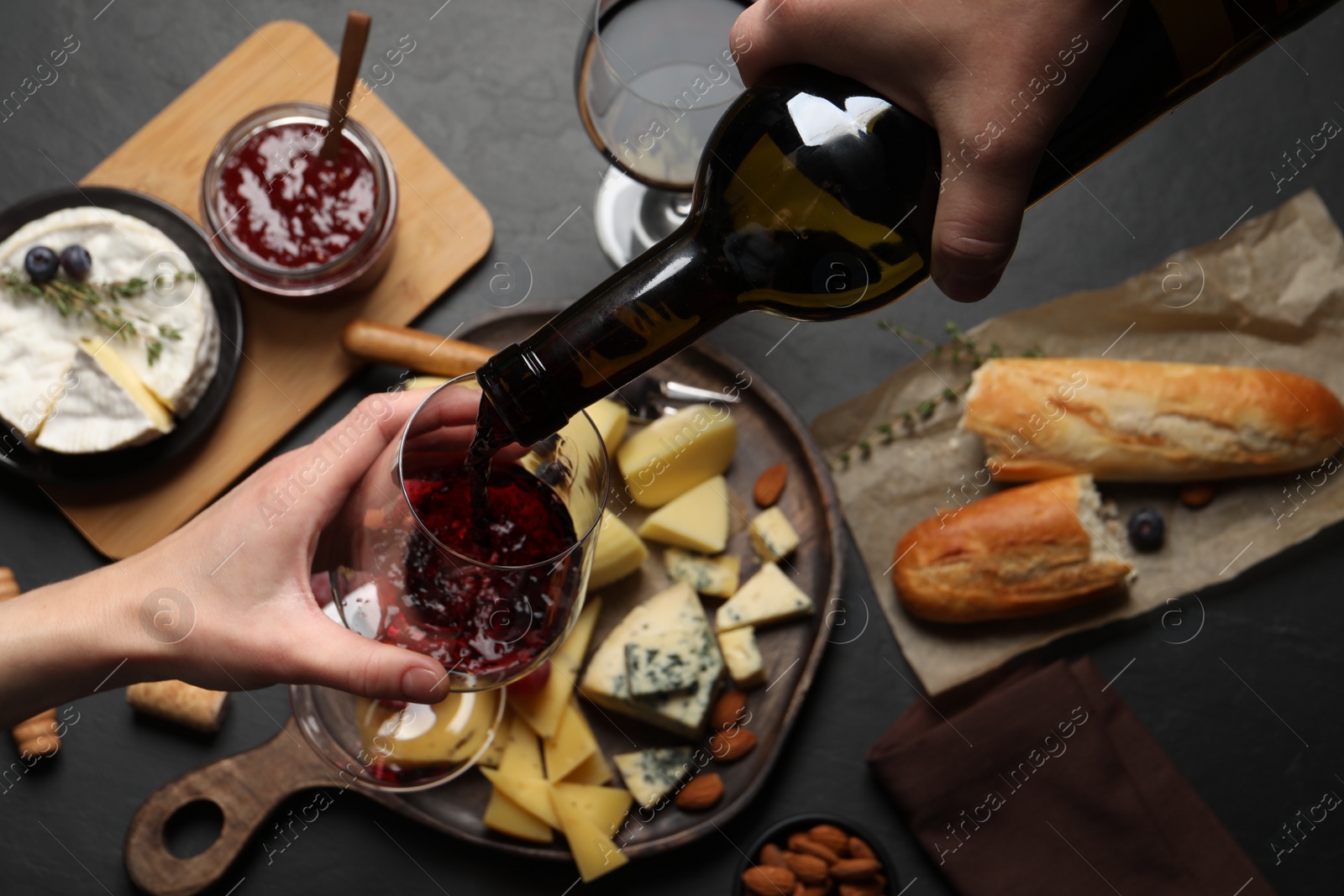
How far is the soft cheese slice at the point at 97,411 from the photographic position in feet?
5.55

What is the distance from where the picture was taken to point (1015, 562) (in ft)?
6.00

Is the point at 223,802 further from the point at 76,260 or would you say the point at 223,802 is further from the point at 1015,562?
the point at 1015,562

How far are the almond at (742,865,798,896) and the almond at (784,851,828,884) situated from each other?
1cm

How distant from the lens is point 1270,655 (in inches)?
76.2

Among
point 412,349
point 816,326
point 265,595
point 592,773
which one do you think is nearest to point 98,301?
point 412,349

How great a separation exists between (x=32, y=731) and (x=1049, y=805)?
1810 millimetres

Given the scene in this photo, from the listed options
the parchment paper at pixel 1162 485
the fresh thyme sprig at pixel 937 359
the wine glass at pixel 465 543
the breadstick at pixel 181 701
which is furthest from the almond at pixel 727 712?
the breadstick at pixel 181 701

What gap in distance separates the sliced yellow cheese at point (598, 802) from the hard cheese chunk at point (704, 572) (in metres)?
0.38

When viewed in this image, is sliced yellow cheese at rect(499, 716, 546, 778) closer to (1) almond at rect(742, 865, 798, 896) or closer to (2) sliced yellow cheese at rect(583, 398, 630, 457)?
(1) almond at rect(742, 865, 798, 896)

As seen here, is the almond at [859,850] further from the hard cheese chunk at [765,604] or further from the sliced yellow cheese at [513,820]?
the sliced yellow cheese at [513,820]

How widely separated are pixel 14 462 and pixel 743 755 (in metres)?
1.37

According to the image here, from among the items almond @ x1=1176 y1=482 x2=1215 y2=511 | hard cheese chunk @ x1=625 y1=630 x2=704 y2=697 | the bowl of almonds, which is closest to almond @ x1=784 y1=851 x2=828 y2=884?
the bowl of almonds

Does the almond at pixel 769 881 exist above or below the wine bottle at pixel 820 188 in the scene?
below

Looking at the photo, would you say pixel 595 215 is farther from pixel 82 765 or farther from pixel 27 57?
pixel 82 765
